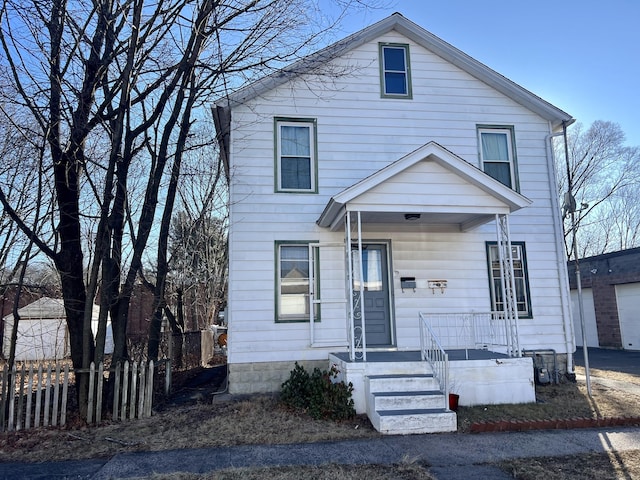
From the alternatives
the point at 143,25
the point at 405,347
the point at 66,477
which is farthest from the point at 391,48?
the point at 66,477

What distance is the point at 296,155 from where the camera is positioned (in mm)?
9539

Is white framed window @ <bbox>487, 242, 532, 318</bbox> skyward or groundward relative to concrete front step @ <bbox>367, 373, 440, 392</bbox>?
skyward

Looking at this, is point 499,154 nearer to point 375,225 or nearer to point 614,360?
point 375,225

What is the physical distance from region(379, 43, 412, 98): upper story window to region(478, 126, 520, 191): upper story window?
202cm

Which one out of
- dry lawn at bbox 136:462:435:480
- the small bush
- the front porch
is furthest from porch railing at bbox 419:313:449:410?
dry lawn at bbox 136:462:435:480

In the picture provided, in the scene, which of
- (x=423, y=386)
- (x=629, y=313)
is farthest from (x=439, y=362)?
(x=629, y=313)

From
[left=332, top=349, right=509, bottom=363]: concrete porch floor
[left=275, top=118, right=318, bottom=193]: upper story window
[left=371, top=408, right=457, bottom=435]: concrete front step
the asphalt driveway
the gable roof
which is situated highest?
the gable roof

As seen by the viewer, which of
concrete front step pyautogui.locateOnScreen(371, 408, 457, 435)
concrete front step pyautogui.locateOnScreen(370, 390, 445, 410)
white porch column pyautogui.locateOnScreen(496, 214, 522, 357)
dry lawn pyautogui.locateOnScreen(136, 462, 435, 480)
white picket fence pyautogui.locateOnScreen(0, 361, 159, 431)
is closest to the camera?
dry lawn pyautogui.locateOnScreen(136, 462, 435, 480)

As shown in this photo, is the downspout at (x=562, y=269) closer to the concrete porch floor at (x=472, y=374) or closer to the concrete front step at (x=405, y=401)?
the concrete porch floor at (x=472, y=374)

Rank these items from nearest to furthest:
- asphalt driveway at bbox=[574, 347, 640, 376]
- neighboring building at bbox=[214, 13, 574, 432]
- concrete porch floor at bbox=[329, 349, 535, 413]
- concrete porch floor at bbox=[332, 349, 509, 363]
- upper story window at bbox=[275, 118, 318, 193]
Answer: concrete porch floor at bbox=[329, 349, 535, 413] < concrete porch floor at bbox=[332, 349, 509, 363] < neighboring building at bbox=[214, 13, 574, 432] < upper story window at bbox=[275, 118, 318, 193] < asphalt driveway at bbox=[574, 347, 640, 376]

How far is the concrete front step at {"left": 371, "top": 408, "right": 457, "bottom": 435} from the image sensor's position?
620cm

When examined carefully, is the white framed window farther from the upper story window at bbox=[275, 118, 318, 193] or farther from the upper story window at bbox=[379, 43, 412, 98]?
the upper story window at bbox=[275, 118, 318, 193]

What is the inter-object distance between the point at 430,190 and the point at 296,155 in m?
3.12

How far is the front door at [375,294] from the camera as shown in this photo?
9.19 meters
